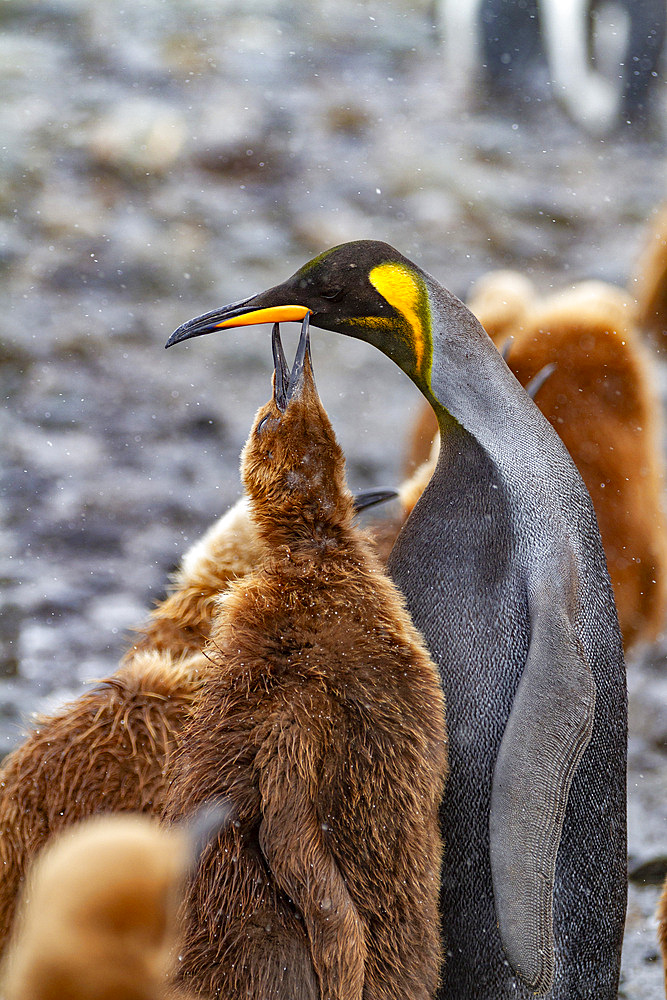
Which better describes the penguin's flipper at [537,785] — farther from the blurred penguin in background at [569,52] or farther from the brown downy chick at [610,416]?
the blurred penguin in background at [569,52]

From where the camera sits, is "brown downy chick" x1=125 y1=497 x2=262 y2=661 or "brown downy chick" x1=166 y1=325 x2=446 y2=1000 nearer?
"brown downy chick" x1=166 y1=325 x2=446 y2=1000

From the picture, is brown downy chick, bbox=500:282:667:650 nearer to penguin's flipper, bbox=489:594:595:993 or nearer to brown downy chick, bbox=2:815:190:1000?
penguin's flipper, bbox=489:594:595:993

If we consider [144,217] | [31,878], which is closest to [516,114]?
[144,217]

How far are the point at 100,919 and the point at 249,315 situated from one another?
1.76 ft

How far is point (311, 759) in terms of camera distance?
714 millimetres

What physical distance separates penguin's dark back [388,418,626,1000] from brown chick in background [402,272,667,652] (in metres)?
0.42

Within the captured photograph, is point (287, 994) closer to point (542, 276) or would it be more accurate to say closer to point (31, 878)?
point (31, 878)

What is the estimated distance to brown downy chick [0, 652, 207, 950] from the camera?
0.88 metres

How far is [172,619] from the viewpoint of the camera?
1.05m

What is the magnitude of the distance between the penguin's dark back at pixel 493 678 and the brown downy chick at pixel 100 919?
0.45m

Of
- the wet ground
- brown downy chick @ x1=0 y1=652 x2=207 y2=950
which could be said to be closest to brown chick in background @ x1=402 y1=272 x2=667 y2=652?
the wet ground

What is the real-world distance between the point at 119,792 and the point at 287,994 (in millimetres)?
243

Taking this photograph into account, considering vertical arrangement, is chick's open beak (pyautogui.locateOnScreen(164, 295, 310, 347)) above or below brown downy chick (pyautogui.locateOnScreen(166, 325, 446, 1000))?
above

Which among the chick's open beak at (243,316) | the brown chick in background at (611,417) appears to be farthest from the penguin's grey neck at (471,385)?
the brown chick in background at (611,417)
